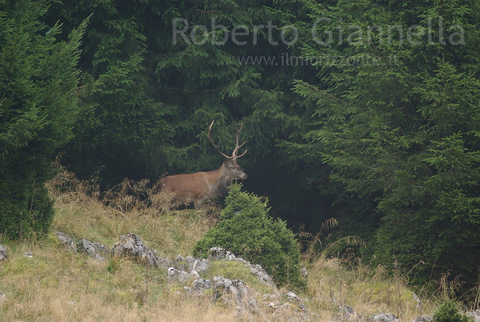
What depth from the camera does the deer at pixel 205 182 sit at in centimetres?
1277

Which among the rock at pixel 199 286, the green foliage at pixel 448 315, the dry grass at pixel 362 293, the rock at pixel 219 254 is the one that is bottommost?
the dry grass at pixel 362 293

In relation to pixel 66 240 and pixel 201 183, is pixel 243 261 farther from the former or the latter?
pixel 201 183

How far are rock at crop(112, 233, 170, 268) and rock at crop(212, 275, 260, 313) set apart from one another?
4.42 ft

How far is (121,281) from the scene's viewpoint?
7.16 metres

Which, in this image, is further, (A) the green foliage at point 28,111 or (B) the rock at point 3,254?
(A) the green foliage at point 28,111

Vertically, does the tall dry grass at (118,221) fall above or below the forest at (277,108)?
below

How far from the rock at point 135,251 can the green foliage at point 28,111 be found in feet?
4.04

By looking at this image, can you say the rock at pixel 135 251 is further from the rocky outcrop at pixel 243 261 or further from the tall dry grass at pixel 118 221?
the tall dry grass at pixel 118 221

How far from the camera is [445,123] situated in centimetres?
973

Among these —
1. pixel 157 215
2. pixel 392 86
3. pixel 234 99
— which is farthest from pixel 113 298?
pixel 234 99

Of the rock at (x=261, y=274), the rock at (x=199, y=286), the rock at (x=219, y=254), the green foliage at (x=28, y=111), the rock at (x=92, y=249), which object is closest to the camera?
the rock at (x=199, y=286)

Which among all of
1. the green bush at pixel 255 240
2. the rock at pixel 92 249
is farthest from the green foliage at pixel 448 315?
the rock at pixel 92 249

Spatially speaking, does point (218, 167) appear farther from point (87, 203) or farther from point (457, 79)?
point (457, 79)

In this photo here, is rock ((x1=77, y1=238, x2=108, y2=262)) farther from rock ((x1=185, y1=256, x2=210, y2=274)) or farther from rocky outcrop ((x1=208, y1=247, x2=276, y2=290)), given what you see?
rocky outcrop ((x1=208, y1=247, x2=276, y2=290))
